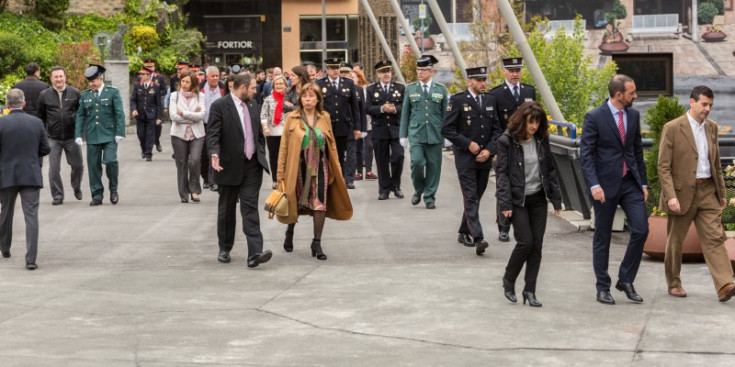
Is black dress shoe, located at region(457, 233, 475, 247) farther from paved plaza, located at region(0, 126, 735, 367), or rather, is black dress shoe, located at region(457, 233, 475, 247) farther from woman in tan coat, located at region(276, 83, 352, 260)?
woman in tan coat, located at region(276, 83, 352, 260)

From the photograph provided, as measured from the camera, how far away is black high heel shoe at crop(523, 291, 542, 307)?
1021 cm

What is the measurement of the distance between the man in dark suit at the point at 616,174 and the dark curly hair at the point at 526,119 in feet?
1.12

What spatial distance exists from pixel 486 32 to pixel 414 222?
23.4 metres

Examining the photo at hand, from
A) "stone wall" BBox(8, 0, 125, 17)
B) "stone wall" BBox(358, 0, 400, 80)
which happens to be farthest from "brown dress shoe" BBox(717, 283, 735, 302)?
"stone wall" BBox(358, 0, 400, 80)

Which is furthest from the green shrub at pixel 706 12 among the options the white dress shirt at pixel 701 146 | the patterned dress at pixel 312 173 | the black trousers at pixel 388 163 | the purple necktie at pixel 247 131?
the white dress shirt at pixel 701 146

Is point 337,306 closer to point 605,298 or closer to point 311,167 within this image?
point 605,298

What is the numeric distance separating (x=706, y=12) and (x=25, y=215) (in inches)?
2054

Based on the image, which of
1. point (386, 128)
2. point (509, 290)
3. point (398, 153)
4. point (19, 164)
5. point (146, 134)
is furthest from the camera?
point (146, 134)

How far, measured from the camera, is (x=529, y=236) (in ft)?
34.0

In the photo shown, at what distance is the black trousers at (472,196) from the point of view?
13.1 metres

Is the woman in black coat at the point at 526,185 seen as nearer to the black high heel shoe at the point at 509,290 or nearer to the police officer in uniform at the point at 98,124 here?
the black high heel shoe at the point at 509,290

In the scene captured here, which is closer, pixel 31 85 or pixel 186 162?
pixel 186 162

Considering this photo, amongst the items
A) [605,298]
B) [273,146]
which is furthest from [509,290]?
[273,146]

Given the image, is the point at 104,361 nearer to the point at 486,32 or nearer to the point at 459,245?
the point at 459,245
